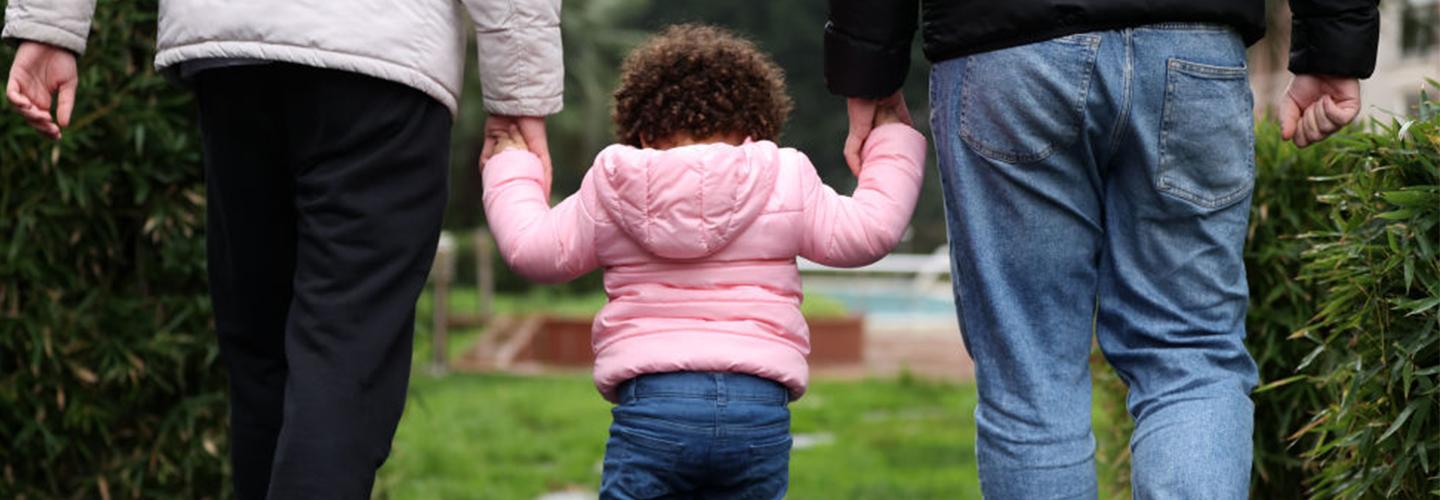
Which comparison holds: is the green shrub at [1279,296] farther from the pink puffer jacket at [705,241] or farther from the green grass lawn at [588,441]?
the green grass lawn at [588,441]

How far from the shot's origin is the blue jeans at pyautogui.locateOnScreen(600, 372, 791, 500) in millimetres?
2387

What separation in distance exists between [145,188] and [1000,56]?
1.92m

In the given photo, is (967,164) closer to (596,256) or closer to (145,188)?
(596,256)

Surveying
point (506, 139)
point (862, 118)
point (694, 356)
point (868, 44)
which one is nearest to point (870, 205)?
point (862, 118)

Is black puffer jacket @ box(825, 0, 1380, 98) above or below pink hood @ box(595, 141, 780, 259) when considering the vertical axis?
above

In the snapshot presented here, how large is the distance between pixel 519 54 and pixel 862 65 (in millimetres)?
524

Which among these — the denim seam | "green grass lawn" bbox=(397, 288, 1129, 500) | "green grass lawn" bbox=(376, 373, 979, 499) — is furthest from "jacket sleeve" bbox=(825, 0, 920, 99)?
"green grass lawn" bbox=(376, 373, 979, 499)

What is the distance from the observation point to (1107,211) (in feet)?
7.50

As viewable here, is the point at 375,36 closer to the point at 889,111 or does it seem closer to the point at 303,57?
the point at 303,57

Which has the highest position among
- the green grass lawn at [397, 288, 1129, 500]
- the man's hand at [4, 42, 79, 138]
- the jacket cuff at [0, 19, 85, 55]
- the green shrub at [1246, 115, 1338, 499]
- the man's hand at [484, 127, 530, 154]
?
the jacket cuff at [0, 19, 85, 55]

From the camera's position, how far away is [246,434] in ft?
8.23

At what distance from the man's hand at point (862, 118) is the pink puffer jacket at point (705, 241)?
0.04 metres

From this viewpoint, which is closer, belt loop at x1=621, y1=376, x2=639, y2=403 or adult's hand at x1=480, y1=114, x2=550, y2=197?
belt loop at x1=621, y1=376, x2=639, y2=403

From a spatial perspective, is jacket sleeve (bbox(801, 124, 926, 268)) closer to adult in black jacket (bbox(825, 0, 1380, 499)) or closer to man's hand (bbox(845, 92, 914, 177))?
man's hand (bbox(845, 92, 914, 177))
